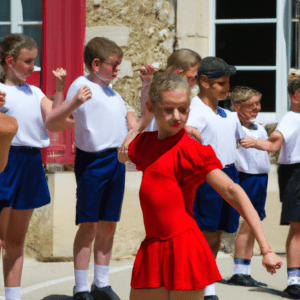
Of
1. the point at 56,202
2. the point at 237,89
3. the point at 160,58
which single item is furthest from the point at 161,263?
the point at 160,58

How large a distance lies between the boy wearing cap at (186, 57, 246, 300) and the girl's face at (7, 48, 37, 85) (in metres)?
1.01

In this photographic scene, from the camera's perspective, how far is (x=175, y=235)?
7.29ft

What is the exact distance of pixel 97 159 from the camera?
11.6ft

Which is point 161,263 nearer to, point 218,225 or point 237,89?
point 218,225

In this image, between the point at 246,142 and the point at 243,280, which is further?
the point at 243,280

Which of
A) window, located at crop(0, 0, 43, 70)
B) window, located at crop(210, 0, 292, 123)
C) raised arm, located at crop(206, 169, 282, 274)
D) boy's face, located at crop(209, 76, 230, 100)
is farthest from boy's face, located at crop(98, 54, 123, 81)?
window, located at crop(210, 0, 292, 123)

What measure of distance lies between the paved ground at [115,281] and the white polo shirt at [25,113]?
3.76ft

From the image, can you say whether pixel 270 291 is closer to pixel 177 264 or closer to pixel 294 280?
pixel 294 280

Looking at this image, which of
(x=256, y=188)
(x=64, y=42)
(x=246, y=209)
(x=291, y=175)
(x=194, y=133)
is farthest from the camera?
(x=64, y=42)

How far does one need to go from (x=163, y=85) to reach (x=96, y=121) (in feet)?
4.30

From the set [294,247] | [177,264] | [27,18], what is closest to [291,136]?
[294,247]

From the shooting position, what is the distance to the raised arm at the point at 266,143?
3793 mm

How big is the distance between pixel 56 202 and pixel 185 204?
2.84m

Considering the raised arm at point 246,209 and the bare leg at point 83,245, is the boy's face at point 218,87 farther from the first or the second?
the raised arm at point 246,209
